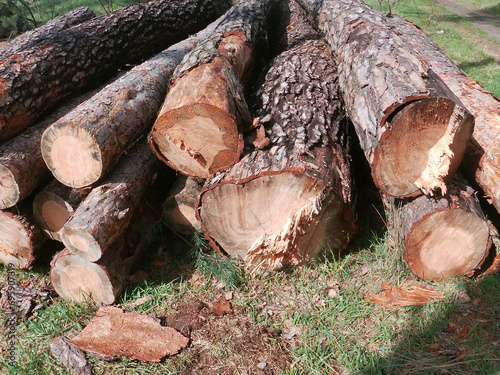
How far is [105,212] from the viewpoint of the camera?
2.90 m

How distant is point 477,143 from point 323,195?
1300 mm

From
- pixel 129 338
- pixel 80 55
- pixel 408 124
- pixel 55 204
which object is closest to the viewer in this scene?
pixel 408 124

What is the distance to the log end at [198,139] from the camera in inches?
114

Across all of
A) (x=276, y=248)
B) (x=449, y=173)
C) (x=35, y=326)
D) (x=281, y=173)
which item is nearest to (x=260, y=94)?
(x=281, y=173)

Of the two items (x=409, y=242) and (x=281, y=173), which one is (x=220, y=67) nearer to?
(x=281, y=173)

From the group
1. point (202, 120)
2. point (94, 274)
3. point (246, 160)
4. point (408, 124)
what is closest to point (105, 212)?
point (94, 274)

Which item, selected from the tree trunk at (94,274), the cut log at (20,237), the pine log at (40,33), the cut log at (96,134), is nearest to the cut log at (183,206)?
the tree trunk at (94,274)

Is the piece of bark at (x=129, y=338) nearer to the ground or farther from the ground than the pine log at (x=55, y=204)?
nearer to the ground

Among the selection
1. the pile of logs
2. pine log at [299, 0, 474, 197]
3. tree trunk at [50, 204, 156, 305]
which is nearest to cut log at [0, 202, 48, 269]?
the pile of logs

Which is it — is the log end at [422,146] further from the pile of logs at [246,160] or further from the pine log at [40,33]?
the pine log at [40,33]

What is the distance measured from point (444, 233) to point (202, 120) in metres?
1.81

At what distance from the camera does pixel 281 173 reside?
9.29ft

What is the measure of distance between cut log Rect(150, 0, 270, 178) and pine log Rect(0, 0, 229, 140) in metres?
1.34

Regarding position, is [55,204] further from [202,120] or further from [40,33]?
[40,33]
